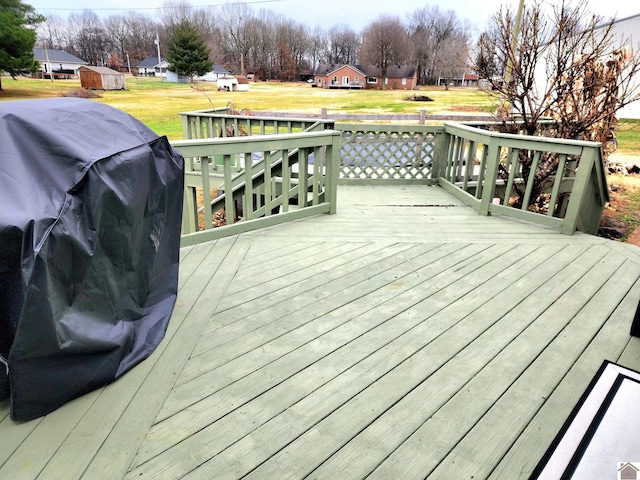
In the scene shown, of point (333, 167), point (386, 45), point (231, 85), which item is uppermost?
point (386, 45)

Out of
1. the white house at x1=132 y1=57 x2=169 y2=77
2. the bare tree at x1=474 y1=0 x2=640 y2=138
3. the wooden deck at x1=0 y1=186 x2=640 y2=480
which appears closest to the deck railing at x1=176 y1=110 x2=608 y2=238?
the bare tree at x1=474 y1=0 x2=640 y2=138

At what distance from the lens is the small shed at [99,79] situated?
3247cm

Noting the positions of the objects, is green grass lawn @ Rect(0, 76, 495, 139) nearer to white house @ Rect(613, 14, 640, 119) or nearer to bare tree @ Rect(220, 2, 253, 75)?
white house @ Rect(613, 14, 640, 119)

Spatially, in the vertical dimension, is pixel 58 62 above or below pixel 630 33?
below

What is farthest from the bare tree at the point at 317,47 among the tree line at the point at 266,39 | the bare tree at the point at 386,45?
the bare tree at the point at 386,45

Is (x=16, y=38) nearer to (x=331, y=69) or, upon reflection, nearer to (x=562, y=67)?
(x=562, y=67)

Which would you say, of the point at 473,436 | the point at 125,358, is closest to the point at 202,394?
the point at 125,358

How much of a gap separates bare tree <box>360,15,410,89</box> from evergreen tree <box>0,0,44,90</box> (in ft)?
130

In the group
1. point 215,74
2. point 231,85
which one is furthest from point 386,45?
point 231,85

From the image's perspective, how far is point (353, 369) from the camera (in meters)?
1.85

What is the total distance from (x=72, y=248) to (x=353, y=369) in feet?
3.97

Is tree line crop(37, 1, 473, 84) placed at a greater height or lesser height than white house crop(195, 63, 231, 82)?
greater

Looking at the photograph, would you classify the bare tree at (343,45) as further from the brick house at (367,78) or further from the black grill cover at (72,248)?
the black grill cover at (72,248)

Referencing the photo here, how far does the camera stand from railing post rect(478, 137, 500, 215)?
13.2ft
